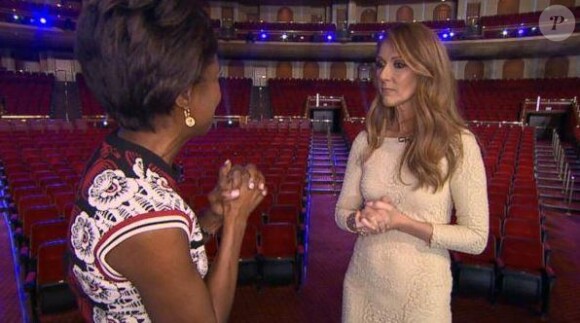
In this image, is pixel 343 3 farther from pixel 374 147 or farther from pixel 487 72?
pixel 374 147

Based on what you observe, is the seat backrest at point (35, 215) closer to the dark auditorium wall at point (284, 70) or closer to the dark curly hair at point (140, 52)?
the dark curly hair at point (140, 52)

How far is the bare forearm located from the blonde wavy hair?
0.75 m

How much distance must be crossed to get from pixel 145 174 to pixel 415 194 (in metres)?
0.98

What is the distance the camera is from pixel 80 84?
1841cm

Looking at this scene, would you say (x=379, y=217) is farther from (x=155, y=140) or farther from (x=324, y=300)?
(x=324, y=300)

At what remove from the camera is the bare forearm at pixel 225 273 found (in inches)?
37.0

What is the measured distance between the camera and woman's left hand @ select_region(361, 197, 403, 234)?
1370 millimetres

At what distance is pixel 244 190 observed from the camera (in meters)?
1.10

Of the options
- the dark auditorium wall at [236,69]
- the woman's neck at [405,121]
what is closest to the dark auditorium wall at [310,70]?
the dark auditorium wall at [236,69]

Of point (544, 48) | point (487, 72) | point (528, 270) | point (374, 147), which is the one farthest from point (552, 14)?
point (374, 147)

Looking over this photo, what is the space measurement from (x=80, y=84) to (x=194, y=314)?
20.2m

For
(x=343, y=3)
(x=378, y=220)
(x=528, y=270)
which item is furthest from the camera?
(x=343, y=3)

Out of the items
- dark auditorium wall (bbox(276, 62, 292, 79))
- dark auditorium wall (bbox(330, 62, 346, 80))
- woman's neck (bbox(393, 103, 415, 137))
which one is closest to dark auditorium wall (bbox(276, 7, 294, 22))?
dark auditorium wall (bbox(276, 62, 292, 79))

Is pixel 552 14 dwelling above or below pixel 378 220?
above
